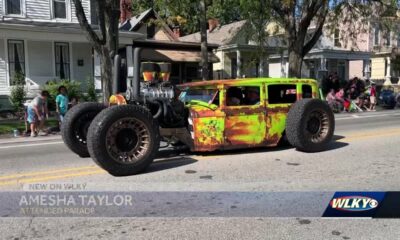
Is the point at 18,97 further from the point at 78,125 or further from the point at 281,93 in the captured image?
the point at 281,93

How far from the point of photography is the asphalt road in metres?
4.55

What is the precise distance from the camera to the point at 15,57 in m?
21.7

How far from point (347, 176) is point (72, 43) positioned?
19.3 meters

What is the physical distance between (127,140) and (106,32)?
9.98 m

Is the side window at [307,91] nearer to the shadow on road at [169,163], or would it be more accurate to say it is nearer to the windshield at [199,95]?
the windshield at [199,95]

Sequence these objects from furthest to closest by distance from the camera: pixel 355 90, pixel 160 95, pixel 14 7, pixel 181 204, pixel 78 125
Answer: pixel 355 90, pixel 14 7, pixel 78 125, pixel 160 95, pixel 181 204

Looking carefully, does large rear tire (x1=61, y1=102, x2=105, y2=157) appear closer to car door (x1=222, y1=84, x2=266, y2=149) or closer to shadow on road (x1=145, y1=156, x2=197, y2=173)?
shadow on road (x1=145, y1=156, x2=197, y2=173)

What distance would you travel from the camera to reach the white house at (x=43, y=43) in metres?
20.6

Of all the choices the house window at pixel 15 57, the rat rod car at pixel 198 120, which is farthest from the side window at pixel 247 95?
the house window at pixel 15 57

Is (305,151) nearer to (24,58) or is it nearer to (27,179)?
(27,179)

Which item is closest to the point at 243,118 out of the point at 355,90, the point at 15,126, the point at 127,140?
the point at 127,140

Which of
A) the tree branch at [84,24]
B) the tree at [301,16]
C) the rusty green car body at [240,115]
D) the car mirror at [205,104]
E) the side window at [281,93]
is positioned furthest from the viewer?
the tree at [301,16]

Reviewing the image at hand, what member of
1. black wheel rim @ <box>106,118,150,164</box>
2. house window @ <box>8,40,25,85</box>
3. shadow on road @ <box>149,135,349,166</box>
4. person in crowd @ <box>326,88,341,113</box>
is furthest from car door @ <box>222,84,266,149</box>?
house window @ <box>8,40,25,85</box>

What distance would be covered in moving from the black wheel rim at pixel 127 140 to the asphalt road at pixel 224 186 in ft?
1.08
